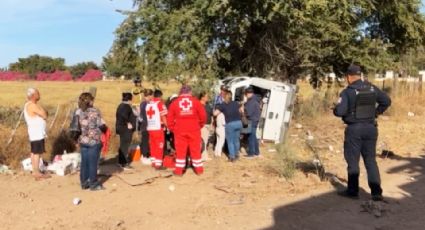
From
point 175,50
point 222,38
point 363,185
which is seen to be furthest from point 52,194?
point 222,38

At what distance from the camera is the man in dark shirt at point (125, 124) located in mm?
11672

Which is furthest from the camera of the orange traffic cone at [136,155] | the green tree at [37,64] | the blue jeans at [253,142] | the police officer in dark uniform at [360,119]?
the green tree at [37,64]

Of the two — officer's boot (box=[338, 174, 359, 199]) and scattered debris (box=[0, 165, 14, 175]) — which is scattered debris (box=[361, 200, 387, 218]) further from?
scattered debris (box=[0, 165, 14, 175])

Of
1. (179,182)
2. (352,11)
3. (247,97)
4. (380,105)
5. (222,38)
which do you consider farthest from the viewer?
(352,11)

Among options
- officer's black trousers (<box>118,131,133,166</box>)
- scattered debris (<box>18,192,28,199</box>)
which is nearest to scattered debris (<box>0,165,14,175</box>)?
scattered debris (<box>18,192,28,199</box>)

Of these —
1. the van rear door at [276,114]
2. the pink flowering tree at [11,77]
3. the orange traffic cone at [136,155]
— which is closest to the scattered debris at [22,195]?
the orange traffic cone at [136,155]

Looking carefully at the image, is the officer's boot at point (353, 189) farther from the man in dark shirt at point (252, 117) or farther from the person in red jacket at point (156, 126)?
the man in dark shirt at point (252, 117)

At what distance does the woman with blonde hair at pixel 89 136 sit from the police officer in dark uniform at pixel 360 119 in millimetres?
3996

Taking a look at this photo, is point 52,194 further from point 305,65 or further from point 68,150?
point 305,65

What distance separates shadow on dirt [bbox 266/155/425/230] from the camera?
762cm

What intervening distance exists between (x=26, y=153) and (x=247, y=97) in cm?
531

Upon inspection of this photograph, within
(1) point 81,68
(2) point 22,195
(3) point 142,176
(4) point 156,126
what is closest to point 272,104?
(4) point 156,126

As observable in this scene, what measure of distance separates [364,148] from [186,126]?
11.7 feet

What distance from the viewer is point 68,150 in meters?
14.0
